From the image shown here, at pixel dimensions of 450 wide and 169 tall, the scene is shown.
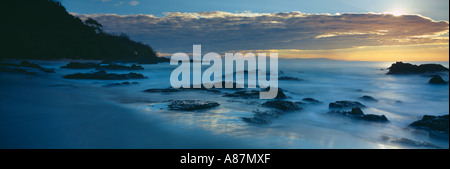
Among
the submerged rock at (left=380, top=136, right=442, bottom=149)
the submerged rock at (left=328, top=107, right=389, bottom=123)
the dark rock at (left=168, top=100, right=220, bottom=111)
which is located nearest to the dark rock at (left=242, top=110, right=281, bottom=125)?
the dark rock at (left=168, top=100, right=220, bottom=111)

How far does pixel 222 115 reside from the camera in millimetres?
5754

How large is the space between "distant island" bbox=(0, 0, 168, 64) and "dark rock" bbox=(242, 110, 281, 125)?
93.3ft

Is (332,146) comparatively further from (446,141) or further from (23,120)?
(23,120)

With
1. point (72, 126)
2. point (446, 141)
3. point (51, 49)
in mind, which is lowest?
point (446, 141)

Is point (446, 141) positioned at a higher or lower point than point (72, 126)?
lower

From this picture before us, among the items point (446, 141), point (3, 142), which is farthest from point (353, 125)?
point (3, 142)

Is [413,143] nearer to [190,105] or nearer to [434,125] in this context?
[434,125]

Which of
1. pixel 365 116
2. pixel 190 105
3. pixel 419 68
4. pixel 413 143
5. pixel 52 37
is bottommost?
pixel 413 143

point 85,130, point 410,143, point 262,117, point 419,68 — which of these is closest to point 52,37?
point 85,130

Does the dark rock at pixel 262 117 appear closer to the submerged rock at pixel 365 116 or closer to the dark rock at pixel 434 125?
the submerged rock at pixel 365 116

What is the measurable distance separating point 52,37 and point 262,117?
35335 millimetres

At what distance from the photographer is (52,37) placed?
31.5 metres
